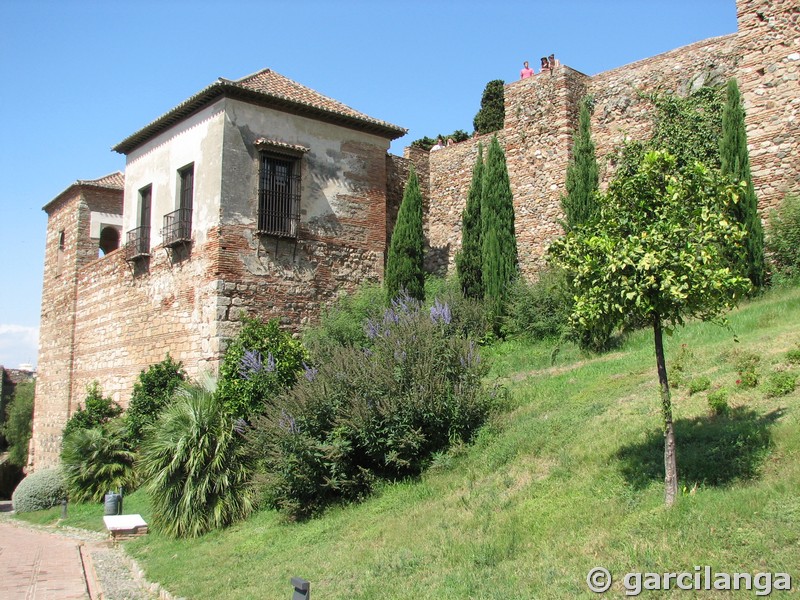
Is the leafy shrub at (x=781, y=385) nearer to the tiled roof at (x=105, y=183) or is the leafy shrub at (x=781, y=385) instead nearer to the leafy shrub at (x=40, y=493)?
the leafy shrub at (x=40, y=493)

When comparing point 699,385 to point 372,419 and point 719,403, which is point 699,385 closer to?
point 719,403

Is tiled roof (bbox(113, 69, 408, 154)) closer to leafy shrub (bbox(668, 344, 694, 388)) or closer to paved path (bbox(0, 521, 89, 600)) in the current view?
paved path (bbox(0, 521, 89, 600))

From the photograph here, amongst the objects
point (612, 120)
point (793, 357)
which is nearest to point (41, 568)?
point (793, 357)

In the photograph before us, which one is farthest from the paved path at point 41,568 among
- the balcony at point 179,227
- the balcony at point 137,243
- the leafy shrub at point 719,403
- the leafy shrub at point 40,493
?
the leafy shrub at point 719,403

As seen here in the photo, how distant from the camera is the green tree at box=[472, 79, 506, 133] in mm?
32750

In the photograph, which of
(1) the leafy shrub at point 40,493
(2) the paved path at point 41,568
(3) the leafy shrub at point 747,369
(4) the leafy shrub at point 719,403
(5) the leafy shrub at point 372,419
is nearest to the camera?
(4) the leafy shrub at point 719,403

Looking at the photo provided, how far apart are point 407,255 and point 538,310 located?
369 cm

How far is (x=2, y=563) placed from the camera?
40.3 ft

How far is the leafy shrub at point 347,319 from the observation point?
52.3 feet

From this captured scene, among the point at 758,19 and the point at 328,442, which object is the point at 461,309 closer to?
the point at 328,442

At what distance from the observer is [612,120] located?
665 inches

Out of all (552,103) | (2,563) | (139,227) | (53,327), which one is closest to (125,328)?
(139,227)

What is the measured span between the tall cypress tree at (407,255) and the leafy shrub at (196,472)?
18.5ft

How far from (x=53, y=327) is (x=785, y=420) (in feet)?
79.3
